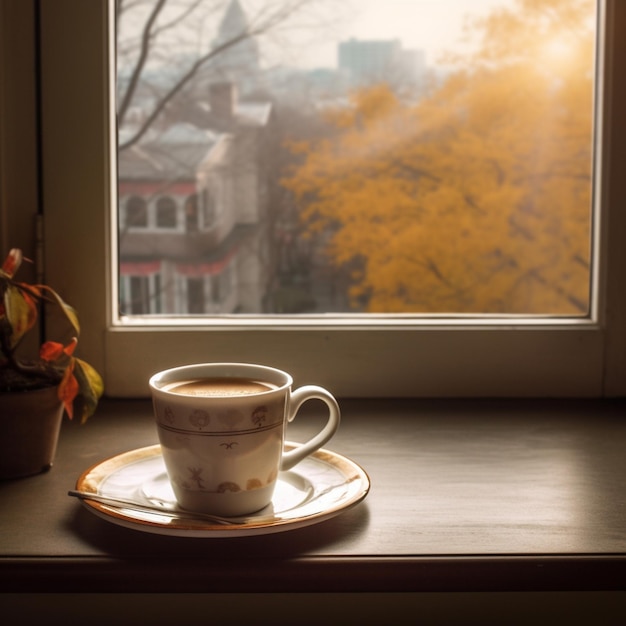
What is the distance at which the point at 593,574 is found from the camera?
20.3 inches

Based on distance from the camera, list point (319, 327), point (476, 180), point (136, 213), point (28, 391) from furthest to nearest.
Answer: point (476, 180)
point (136, 213)
point (319, 327)
point (28, 391)

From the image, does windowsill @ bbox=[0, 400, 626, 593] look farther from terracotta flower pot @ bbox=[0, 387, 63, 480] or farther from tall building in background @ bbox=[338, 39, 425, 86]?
tall building in background @ bbox=[338, 39, 425, 86]

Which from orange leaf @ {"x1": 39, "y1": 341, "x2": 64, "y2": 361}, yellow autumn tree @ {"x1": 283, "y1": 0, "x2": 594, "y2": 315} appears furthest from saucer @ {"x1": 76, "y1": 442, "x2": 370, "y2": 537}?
yellow autumn tree @ {"x1": 283, "y1": 0, "x2": 594, "y2": 315}

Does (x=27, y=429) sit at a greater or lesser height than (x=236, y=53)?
lesser

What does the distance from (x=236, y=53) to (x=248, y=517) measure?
71 cm

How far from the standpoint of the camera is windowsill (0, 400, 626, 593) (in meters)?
0.51

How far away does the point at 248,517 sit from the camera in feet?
1.84

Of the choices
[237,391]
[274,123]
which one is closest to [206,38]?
[274,123]

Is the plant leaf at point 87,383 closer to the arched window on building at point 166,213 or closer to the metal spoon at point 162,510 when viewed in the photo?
the metal spoon at point 162,510

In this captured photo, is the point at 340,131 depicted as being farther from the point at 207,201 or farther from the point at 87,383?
the point at 87,383

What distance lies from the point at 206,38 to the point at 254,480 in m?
0.70

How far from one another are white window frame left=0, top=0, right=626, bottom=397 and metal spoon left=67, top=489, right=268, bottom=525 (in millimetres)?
372

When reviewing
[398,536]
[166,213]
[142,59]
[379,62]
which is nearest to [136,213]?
[166,213]

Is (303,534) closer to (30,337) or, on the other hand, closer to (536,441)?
(536,441)
